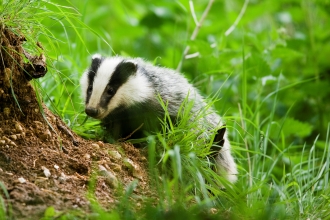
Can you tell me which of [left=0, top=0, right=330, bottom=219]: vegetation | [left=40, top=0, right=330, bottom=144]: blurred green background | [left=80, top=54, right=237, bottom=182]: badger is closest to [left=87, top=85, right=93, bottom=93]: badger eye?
[left=80, top=54, right=237, bottom=182]: badger

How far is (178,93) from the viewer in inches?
195

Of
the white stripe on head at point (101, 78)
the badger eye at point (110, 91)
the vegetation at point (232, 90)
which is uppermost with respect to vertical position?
the white stripe on head at point (101, 78)

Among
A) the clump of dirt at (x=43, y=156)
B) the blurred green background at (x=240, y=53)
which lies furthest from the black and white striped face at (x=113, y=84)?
the clump of dirt at (x=43, y=156)

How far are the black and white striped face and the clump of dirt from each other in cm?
57

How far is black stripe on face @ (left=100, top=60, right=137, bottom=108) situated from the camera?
4637mm

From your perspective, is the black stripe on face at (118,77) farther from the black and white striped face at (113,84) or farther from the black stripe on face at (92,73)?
the black stripe on face at (92,73)

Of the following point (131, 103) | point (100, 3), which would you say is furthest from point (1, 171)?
point (100, 3)

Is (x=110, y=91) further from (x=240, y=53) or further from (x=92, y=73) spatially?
(x=240, y=53)

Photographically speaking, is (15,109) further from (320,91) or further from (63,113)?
(320,91)

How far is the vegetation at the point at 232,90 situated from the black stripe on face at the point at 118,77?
0.17 meters

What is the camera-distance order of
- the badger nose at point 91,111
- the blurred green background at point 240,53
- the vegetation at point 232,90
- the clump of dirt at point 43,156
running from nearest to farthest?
the clump of dirt at point 43,156 < the vegetation at point 232,90 < the badger nose at point 91,111 < the blurred green background at point 240,53

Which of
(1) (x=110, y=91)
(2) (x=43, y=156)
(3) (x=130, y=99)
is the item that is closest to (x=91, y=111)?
(1) (x=110, y=91)

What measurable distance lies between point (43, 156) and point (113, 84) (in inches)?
50.9

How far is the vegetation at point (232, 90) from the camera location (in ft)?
12.0
